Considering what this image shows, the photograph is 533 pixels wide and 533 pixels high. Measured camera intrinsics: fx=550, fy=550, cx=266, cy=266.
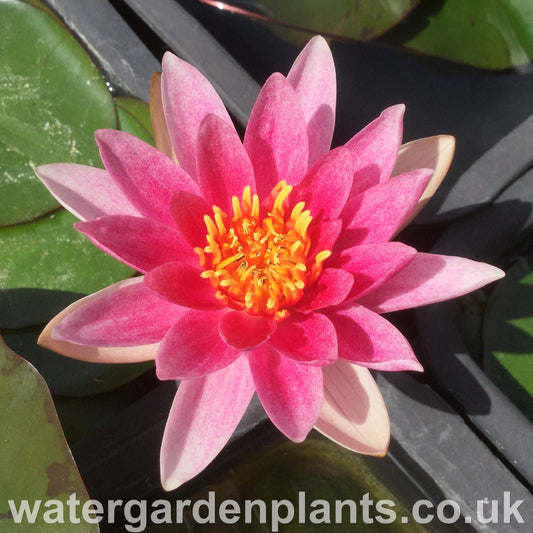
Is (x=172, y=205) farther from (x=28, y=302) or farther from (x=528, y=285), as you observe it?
(x=528, y=285)

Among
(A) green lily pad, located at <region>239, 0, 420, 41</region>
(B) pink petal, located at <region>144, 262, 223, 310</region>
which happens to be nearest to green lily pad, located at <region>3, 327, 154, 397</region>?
(B) pink petal, located at <region>144, 262, 223, 310</region>

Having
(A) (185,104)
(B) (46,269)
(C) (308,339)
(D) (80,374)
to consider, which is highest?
(A) (185,104)

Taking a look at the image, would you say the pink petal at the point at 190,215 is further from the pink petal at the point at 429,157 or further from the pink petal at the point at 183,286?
the pink petal at the point at 429,157

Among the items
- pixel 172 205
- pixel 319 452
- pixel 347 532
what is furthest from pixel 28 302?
pixel 347 532

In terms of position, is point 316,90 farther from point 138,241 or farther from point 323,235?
point 138,241

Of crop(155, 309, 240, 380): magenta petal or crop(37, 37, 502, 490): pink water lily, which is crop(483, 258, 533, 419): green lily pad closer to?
crop(37, 37, 502, 490): pink water lily

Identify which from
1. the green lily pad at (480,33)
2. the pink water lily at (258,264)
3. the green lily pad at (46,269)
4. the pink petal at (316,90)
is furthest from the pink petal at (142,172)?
the green lily pad at (480,33)

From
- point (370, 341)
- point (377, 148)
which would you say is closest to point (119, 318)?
point (370, 341)
